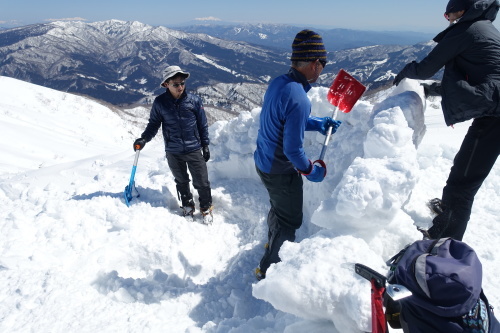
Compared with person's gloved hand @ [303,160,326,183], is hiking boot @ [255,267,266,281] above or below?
below

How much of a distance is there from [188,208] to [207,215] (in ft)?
1.20

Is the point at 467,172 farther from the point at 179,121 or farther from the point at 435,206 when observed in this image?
the point at 179,121

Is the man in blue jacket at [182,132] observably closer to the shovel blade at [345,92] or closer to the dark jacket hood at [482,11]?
the shovel blade at [345,92]

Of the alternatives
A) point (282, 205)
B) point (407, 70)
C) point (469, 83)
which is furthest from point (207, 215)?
point (469, 83)

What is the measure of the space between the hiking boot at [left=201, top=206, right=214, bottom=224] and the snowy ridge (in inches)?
5.9

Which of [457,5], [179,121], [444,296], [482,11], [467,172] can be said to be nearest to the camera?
[444,296]

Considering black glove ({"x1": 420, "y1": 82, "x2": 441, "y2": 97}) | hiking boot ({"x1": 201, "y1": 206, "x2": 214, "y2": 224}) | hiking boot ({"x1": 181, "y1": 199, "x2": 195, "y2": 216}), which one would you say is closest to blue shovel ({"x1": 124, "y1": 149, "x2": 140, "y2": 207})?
hiking boot ({"x1": 181, "y1": 199, "x2": 195, "y2": 216})

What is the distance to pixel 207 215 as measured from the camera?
5.09 metres

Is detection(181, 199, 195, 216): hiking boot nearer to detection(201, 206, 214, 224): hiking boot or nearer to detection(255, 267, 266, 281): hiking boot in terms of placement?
detection(201, 206, 214, 224): hiking boot

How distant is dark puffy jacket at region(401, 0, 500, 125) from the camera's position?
2592 mm

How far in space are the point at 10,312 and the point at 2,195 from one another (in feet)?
9.87

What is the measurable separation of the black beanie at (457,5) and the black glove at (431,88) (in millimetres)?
1087

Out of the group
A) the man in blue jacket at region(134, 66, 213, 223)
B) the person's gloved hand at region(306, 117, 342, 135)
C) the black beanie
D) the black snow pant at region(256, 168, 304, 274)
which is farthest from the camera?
the man in blue jacket at region(134, 66, 213, 223)

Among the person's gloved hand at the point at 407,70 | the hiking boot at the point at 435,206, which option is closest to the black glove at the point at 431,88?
the person's gloved hand at the point at 407,70
